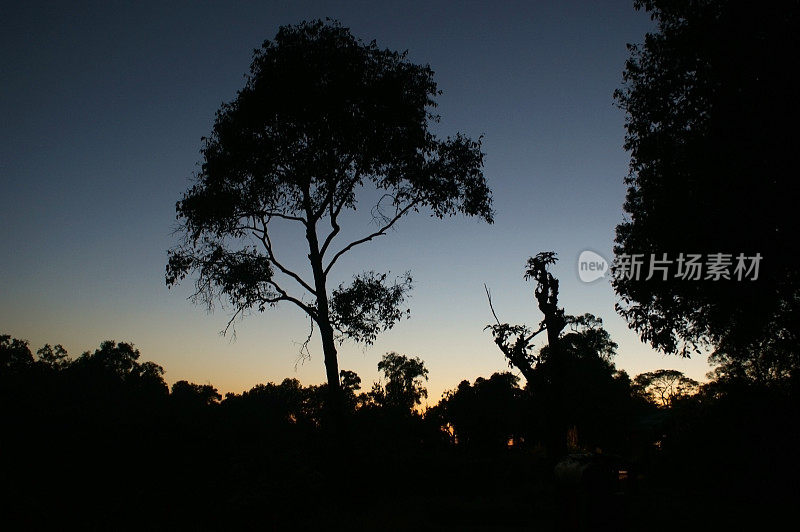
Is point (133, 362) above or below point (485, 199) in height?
below

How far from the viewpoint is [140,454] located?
1237 cm

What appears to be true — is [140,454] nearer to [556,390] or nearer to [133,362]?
[556,390]

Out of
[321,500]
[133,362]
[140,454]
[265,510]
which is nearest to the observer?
[265,510]

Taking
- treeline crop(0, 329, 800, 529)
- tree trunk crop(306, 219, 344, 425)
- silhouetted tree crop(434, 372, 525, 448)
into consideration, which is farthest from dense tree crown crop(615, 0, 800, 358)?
silhouetted tree crop(434, 372, 525, 448)

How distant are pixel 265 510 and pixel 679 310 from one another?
14.6m

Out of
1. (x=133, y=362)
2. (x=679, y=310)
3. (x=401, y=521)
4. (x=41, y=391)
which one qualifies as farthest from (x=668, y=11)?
(x=133, y=362)

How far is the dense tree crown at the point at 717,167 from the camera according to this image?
12875 millimetres

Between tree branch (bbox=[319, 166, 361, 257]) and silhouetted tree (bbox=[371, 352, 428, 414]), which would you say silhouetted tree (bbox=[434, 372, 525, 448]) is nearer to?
silhouetted tree (bbox=[371, 352, 428, 414])

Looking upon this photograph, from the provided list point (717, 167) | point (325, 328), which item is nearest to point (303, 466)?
point (325, 328)

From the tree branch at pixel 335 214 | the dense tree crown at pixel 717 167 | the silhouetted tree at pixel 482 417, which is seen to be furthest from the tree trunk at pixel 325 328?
the silhouetted tree at pixel 482 417

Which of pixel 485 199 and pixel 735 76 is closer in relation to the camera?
pixel 735 76

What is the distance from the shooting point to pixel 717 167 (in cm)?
1408

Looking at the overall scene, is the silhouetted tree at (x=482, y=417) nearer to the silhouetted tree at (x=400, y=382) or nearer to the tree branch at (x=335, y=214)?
the silhouetted tree at (x=400, y=382)

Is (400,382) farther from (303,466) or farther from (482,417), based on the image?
(303,466)
